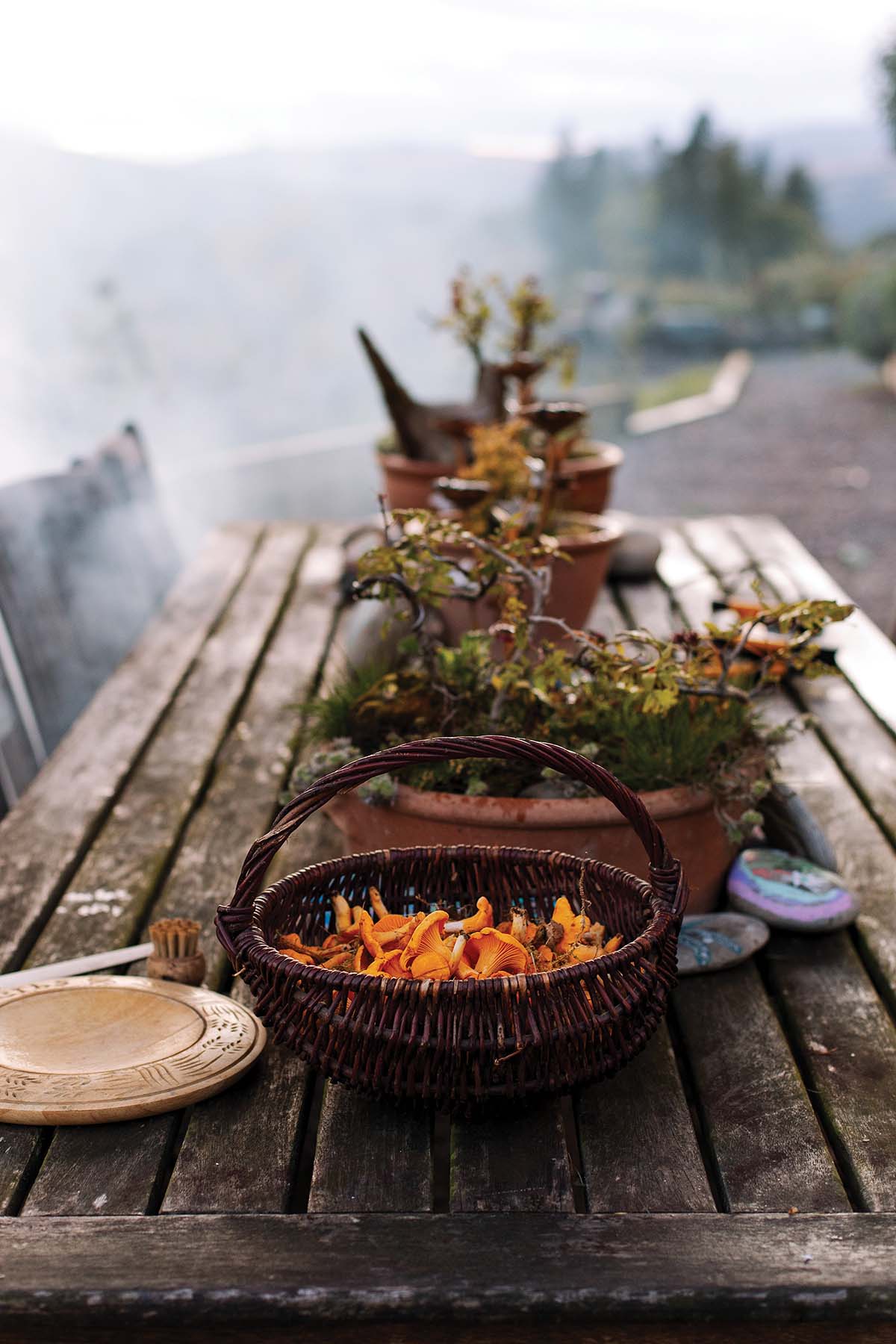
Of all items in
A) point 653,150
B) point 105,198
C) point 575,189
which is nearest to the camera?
point 105,198

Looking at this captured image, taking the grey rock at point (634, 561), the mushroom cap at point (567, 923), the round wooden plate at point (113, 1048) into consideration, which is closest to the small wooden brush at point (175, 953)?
the round wooden plate at point (113, 1048)

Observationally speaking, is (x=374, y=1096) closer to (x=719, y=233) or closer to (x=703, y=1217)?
(x=703, y=1217)

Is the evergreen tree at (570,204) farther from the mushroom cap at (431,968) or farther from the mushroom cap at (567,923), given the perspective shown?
the mushroom cap at (431,968)

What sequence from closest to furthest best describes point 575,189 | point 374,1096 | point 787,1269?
point 787,1269
point 374,1096
point 575,189

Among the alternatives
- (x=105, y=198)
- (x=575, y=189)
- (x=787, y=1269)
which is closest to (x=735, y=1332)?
(x=787, y=1269)

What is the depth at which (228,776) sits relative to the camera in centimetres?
188

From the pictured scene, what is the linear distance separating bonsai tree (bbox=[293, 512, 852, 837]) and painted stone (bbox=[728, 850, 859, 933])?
89mm

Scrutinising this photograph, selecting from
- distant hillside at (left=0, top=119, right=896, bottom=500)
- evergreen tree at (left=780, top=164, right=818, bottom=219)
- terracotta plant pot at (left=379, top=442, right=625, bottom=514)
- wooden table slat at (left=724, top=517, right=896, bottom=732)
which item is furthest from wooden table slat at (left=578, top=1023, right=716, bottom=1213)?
evergreen tree at (left=780, top=164, right=818, bottom=219)

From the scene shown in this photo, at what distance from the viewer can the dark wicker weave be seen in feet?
3.12

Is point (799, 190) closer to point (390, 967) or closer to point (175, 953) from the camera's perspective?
point (175, 953)

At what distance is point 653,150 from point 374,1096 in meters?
16.6

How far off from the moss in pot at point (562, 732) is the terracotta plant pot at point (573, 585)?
53 cm

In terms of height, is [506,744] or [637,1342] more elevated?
[506,744]

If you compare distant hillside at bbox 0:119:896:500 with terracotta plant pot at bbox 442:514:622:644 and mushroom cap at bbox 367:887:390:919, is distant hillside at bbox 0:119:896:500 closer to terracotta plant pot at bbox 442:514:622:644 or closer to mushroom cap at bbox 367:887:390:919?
terracotta plant pot at bbox 442:514:622:644
